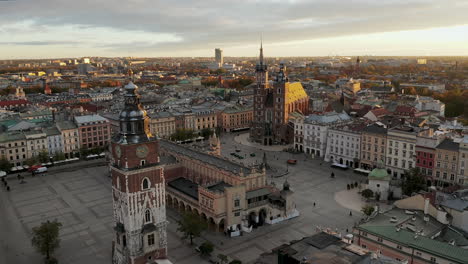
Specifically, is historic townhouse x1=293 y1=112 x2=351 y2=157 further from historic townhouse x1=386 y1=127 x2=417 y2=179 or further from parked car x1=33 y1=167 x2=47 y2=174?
parked car x1=33 y1=167 x2=47 y2=174

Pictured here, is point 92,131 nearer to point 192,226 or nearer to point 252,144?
point 252,144

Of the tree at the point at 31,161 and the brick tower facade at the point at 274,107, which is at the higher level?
the brick tower facade at the point at 274,107

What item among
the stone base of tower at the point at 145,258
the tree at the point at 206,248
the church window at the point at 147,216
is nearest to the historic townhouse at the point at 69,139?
the tree at the point at 206,248

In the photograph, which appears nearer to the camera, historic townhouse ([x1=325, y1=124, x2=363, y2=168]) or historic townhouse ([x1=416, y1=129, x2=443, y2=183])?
historic townhouse ([x1=416, y1=129, x2=443, y2=183])

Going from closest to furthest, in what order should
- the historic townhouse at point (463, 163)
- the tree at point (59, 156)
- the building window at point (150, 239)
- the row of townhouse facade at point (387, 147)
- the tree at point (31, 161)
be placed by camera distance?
the building window at point (150, 239) → the historic townhouse at point (463, 163) → the row of townhouse facade at point (387, 147) → the tree at point (31, 161) → the tree at point (59, 156)

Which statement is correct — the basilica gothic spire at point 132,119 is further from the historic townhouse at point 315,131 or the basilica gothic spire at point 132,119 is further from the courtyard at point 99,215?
the historic townhouse at point 315,131

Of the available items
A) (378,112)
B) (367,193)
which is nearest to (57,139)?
(367,193)

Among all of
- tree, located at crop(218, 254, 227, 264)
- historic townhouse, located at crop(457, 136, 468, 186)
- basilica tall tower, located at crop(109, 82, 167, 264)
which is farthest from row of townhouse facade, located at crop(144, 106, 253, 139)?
basilica tall tower, located at crop(109, 82, 167, 264)

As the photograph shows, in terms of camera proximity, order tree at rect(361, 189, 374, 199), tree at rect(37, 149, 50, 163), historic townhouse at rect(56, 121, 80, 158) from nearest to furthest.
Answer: tree at rect(361, 189, 374, 199) → tree at rect(37, 149, 50, 163) → historic townhouse at rect(56, 121, 80, 158)
